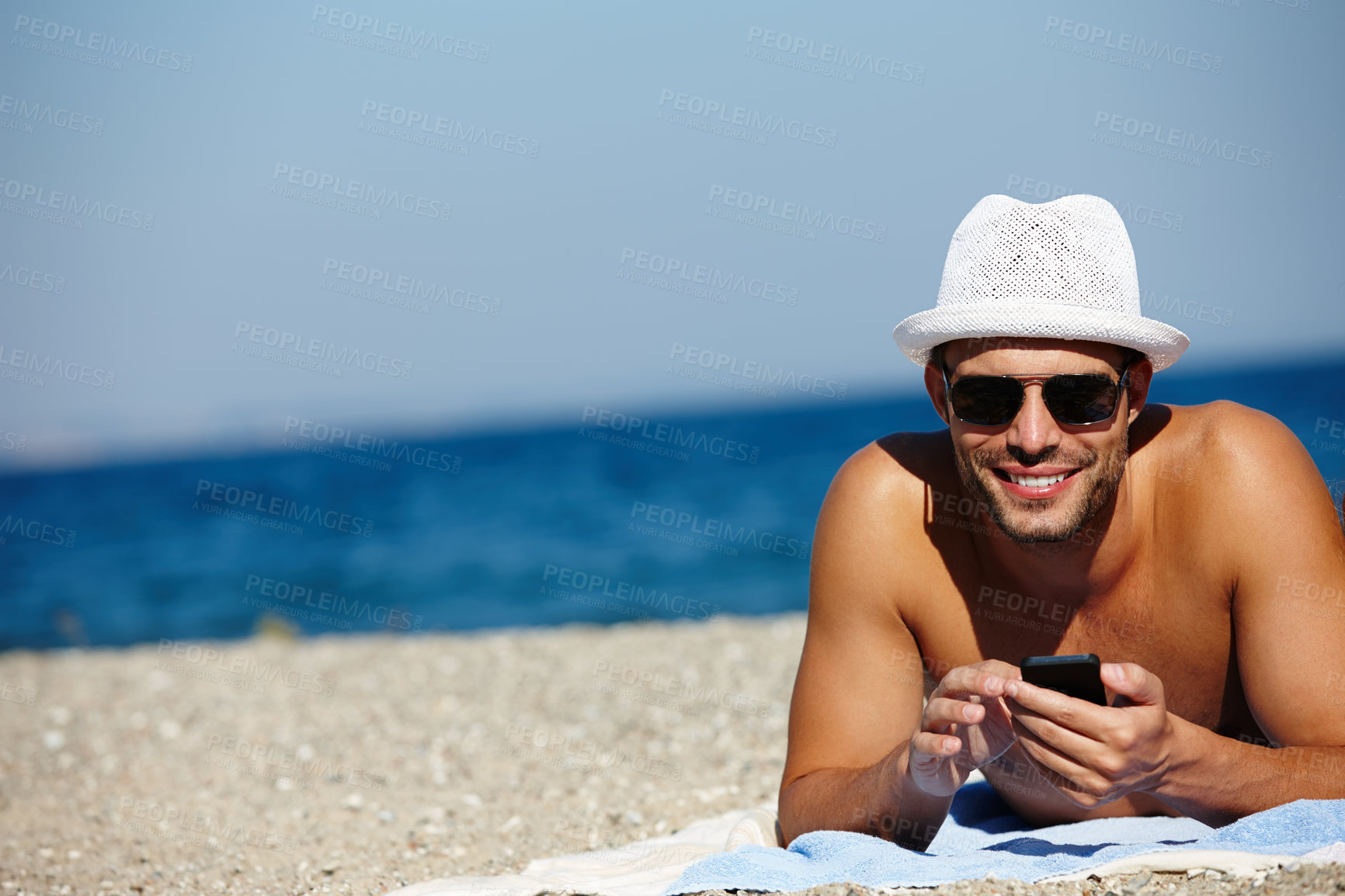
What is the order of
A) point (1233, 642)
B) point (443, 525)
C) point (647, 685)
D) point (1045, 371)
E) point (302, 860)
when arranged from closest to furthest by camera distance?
point (1045, 371), point (1233, 642), point (302, 860), point (647, 685), point (443, 525)

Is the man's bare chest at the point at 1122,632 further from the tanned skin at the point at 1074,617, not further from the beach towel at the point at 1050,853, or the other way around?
the beach towel at the point at 1050,853

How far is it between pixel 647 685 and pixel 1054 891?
483cm

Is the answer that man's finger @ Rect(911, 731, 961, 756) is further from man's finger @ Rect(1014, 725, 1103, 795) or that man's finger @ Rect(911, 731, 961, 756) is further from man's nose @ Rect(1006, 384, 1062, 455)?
man's nose @ Rect(1006, 384, 1062, 455)

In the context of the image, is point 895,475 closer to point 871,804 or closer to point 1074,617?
point 1074,617

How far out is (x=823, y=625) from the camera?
338 cm

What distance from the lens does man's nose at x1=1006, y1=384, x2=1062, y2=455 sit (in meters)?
2.80

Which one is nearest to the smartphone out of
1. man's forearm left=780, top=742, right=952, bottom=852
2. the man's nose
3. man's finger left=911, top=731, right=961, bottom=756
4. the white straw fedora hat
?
man's finger left=911, top=731, right=961, bottom=756

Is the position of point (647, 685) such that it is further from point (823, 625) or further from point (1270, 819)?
point (1270, 819)

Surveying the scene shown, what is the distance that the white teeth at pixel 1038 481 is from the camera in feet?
9.36

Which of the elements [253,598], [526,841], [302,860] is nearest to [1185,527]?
[526,841]

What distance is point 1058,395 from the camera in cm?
281

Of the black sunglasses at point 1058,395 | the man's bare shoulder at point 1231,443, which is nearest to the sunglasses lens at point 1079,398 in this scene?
the black sunglasses at point 1058,395

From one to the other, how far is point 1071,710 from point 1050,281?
Answer: 1151 mm

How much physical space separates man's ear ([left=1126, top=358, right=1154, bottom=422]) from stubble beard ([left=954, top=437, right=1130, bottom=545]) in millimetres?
183
